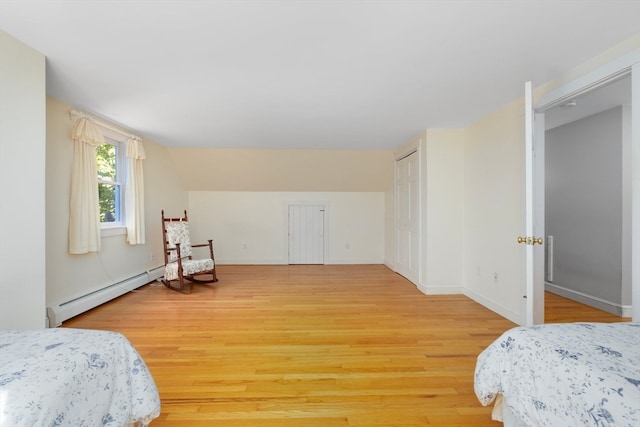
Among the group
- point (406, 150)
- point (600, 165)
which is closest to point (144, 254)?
point (406, 150)

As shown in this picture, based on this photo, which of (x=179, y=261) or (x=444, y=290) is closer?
(x=444, y=290)

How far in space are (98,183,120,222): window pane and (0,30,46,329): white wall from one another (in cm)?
169

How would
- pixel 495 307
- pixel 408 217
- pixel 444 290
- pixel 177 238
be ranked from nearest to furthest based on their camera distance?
pixel 495 307, pixel 444 290, pixel 177 238, pixel 408 217

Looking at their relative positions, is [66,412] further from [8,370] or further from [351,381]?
[351,381]

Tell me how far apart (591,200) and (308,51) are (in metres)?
3.76

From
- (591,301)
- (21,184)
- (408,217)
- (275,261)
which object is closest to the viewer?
(21,184)

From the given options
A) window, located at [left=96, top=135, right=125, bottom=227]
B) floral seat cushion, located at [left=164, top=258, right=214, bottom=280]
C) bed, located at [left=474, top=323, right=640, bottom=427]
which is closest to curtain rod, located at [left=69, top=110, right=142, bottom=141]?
window, located at [left=96, top=135, right=125, bottom=227]

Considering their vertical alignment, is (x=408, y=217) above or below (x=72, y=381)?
above

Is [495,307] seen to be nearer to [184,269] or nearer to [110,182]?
[184,269]

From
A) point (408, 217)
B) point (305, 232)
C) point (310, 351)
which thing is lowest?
point (310, 351)

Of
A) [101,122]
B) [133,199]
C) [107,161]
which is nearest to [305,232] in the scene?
[133,199]

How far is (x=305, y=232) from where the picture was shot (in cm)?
588

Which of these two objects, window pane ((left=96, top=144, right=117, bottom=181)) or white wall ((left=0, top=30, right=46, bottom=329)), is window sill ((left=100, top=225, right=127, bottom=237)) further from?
white wall ((left=0, top=30, right=46, bottom=329))

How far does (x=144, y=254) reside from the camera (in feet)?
13.8
